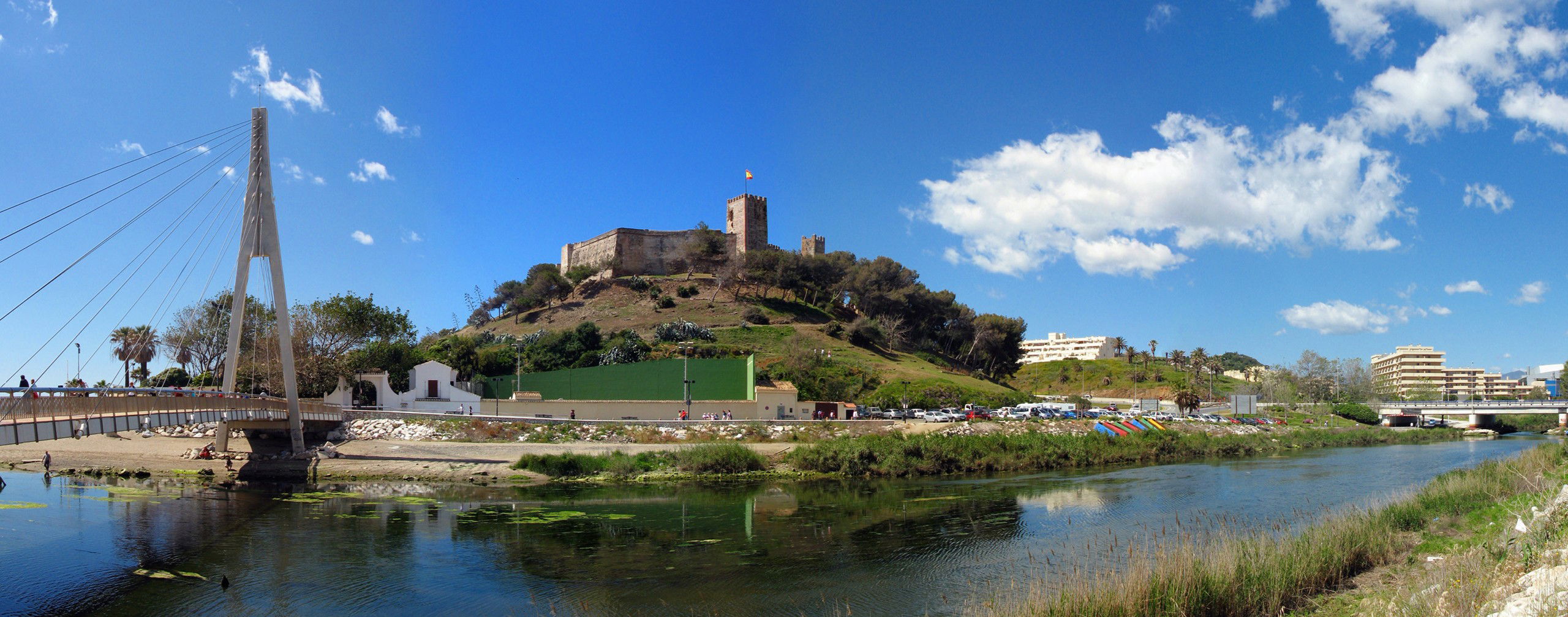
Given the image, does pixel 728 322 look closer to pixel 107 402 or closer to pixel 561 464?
pixel 561 464

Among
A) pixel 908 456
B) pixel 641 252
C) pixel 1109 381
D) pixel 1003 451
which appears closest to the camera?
pixel 908 456

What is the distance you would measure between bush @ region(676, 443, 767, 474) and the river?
2.43 m

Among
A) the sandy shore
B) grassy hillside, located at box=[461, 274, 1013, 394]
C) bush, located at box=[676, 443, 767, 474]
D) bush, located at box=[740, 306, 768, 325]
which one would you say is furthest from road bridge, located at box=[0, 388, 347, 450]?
bush, located at box=[740, 306, 768, 325]

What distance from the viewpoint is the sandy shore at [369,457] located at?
3334 cm

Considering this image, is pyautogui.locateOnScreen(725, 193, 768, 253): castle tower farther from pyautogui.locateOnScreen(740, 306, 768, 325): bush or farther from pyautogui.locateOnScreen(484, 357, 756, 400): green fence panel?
pyautogui.locateOnScreen(484, 357, 756, 400): green fence panel

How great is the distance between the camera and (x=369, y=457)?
116 ft

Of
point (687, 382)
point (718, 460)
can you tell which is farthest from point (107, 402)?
point (687, 382)

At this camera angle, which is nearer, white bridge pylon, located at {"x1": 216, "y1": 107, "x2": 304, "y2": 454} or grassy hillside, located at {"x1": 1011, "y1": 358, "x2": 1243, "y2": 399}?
white bridge pylon, located at {"x1": 216, "y1": 107, "x2": 304, "y2": 454}

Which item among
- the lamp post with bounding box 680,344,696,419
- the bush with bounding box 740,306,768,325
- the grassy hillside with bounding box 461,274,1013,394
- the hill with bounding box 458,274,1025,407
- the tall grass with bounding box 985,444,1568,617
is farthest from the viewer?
the bush with bounding box 740,306,768,325

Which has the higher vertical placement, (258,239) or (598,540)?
(258,239)

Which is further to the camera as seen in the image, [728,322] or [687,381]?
[728,322]

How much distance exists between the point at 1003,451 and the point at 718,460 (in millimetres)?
13495

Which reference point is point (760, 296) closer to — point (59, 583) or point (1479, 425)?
point (1479, 425)

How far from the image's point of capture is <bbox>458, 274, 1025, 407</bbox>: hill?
61562 mm
